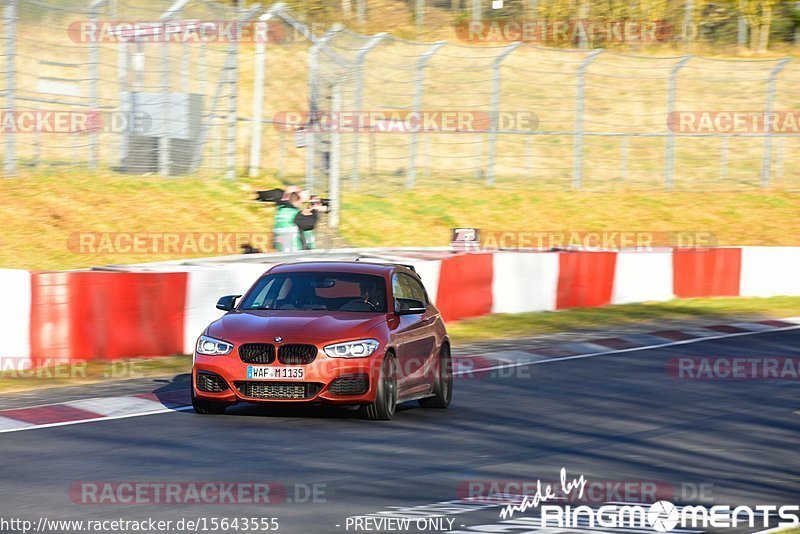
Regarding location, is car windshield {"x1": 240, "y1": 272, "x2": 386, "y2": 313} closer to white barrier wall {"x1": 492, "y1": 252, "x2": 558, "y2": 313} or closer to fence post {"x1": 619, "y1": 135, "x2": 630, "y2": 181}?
white barrier wall {"x1": 492, "y1": 252, "x2": 558, "y2": 313}

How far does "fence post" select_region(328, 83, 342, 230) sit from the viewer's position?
25312mm

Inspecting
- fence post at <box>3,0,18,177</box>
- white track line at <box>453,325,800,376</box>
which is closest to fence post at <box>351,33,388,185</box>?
fence post at <box>3,0,18,177</box>

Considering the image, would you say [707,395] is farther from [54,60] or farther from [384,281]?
[54,60]

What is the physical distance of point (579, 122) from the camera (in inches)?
1341

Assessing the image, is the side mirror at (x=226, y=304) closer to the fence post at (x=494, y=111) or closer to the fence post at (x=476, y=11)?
the fence post at (x=494, y=111)

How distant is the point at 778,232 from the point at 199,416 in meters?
27.6

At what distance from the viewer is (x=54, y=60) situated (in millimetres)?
24703

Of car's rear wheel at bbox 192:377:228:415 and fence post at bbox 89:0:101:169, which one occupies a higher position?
fence post at bbox 89:0:101:169

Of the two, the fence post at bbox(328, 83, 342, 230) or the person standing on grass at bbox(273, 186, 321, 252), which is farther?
the fence post at bbox(328, 83, 342, 230)

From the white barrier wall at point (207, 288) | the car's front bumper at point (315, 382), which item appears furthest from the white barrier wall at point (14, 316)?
the car's front bumper at point (315, 382)

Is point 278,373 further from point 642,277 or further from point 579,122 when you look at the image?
point 579,122

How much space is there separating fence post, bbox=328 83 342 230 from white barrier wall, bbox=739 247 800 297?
814cm

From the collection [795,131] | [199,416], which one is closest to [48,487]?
[199,416]

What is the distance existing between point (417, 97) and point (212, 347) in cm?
2195
